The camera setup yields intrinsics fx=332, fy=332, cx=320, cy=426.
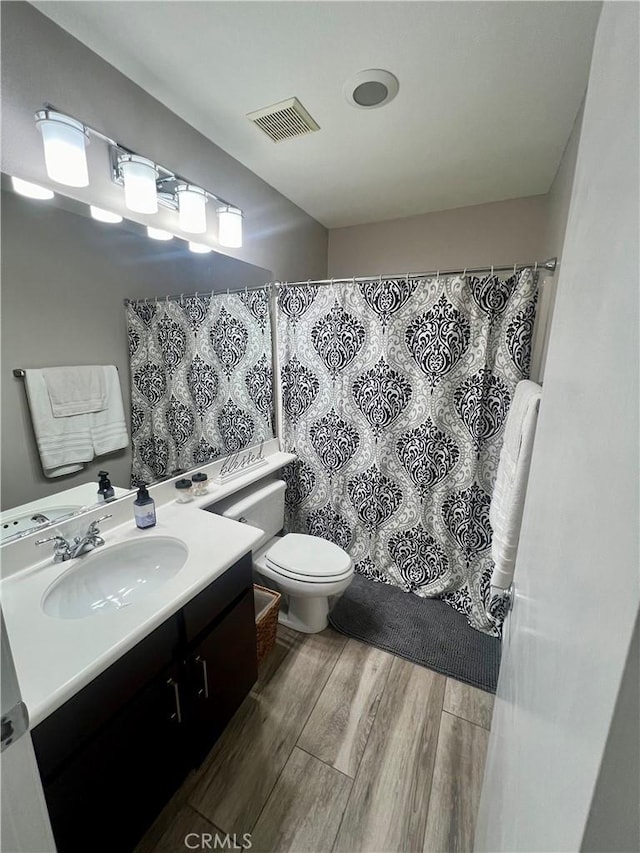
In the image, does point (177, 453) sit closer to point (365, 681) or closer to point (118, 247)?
point (118, 247)

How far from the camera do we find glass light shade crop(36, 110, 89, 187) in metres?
1.00

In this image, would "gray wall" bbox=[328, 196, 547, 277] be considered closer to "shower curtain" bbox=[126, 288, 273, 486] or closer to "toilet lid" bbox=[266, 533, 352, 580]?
"shower curtain" bbox=[126, 288, 273, 486]

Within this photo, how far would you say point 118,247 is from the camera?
1250 mm

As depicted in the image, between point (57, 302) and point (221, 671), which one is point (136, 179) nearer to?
point (57, 302)

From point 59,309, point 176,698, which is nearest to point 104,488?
point 59,309

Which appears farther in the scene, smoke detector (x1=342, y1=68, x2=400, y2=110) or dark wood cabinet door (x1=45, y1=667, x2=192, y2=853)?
smoke detector (x1=342, y1=68, x2=400, y2=110)

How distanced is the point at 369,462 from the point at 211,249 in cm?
144

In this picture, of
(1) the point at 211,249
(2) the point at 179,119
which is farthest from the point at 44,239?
(2) the point at 179,119

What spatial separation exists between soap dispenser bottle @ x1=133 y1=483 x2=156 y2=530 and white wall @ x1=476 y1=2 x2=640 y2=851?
1246mm

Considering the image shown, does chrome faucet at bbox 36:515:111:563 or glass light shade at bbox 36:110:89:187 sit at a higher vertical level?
glass light shade at bbox 36:110:89:187

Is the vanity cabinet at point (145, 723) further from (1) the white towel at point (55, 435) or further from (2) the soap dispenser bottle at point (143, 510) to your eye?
(1) the white towel at point (55, 435)

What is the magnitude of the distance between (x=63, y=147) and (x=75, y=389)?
740 mm

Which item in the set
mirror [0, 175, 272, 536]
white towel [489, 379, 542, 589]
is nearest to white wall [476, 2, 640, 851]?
white towel [489, 379, 542, 589]

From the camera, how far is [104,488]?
1259mm
